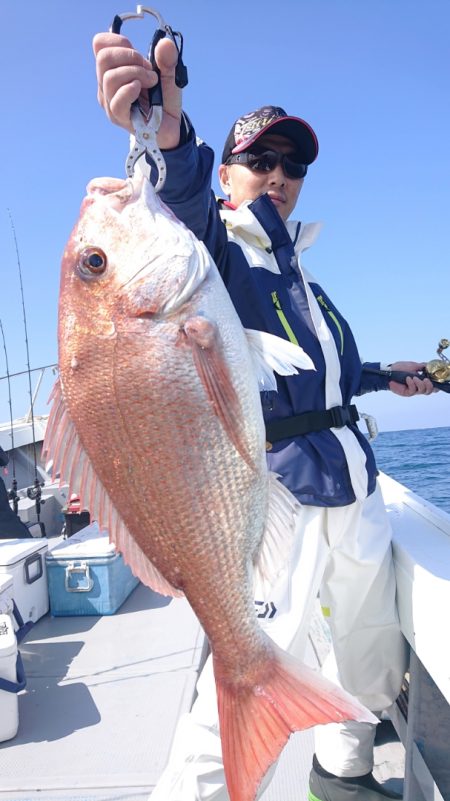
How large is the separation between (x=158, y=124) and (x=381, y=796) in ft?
8.77

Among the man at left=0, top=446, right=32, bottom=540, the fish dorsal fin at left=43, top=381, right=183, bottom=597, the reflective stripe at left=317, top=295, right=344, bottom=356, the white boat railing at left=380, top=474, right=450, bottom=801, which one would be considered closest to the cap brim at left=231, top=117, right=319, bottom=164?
the reflective stripe at left=317, top=295, right=344, bottom=356

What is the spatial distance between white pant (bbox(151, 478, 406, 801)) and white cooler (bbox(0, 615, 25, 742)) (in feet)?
3.82

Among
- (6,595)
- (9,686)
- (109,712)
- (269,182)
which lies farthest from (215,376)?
(6,595)

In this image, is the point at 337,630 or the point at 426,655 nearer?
the point at 426,655

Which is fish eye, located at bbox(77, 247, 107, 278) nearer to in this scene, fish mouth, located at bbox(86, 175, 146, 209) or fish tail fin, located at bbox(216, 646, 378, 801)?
fish mouth, located at bbox(86, 175, 146, 209)

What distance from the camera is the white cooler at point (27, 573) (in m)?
3.55

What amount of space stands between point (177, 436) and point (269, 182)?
1441 millimetres

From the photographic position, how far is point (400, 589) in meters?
2.20

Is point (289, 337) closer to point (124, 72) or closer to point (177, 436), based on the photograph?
point (177, 436)

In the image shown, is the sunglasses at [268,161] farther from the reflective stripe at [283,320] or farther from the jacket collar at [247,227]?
the reflective stripe at [283,320]

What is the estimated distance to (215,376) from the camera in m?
1.30

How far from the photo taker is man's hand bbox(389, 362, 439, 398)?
2.73 meters

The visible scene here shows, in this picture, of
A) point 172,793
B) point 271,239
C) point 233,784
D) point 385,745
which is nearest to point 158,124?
point 271,239

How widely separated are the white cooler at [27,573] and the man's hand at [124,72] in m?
3.01
